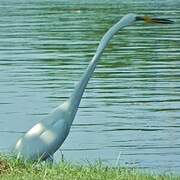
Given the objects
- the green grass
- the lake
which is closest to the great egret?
the green grass

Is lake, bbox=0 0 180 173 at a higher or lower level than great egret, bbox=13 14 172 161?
lower

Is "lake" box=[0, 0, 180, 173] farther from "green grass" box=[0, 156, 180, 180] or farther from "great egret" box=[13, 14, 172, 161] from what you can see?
"green grass" box=[0, 156, 180, 180]

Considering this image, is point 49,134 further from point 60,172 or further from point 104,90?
point 104,90

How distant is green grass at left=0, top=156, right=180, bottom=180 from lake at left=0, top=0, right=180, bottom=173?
11.8ft

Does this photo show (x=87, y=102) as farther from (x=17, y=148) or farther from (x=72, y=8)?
(x=72, y=8)

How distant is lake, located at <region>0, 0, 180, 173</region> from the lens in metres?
14.5

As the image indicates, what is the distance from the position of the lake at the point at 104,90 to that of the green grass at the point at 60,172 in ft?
11.8

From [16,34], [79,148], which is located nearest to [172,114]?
[79,148]

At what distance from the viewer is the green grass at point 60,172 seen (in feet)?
26.2

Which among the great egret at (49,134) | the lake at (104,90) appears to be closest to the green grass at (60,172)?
the great egret at (49,134)

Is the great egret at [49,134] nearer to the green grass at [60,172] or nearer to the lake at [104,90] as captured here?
the green grass at [60,172]

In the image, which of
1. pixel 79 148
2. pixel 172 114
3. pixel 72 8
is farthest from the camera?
pixel 72 8

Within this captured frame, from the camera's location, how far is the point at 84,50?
30.2 metres

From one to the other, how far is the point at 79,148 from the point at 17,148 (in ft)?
16.1
